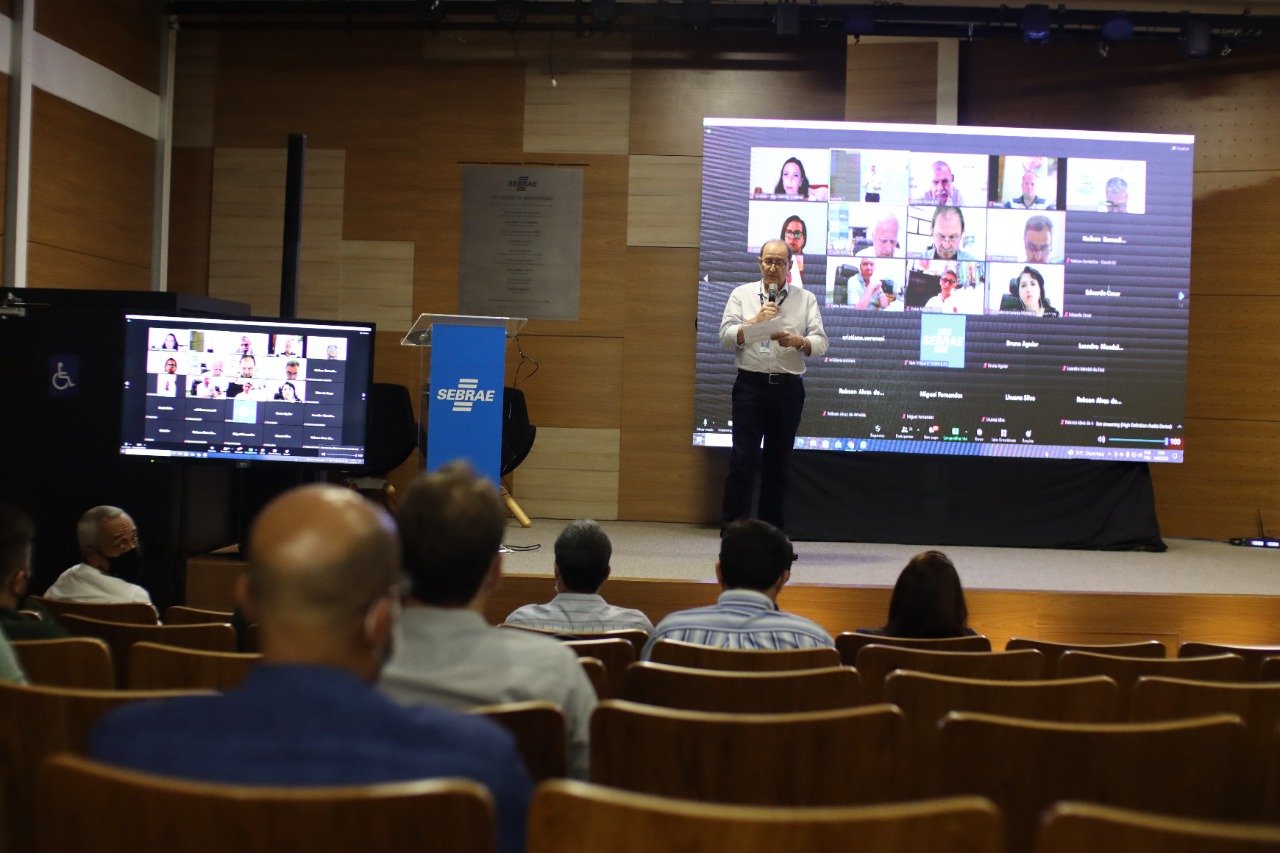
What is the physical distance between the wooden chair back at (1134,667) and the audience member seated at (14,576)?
247 centimetres

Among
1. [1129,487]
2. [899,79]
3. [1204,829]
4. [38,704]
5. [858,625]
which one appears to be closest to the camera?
[1204,829]

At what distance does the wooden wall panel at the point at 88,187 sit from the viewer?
7.25 metres

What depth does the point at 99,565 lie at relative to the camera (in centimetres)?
404

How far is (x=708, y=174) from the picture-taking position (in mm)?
7746

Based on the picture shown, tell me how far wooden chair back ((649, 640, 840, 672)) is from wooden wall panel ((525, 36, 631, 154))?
6136 millimetres

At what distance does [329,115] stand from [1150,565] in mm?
6074

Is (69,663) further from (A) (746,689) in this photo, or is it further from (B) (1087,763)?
(B) (1087,763)

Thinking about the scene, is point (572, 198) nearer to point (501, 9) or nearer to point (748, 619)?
point (501, 9)

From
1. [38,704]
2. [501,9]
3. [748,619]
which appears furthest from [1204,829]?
[501,9]

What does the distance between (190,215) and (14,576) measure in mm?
6413

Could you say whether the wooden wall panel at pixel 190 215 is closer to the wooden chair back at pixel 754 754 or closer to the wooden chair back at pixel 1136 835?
the wooden chair back at pixel 754 754

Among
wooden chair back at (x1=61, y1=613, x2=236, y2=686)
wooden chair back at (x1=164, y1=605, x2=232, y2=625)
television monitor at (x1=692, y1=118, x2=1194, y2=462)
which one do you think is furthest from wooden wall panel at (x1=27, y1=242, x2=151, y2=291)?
wooden chair back at (x1=61, y1=613, x2=236, y2=686)

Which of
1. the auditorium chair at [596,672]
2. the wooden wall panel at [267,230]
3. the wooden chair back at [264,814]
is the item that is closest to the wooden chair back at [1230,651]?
the auditorium chair at [596,672]

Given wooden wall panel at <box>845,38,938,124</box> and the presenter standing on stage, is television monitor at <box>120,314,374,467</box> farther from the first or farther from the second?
wooden wall panel at <box>845,38,938,124</box>
